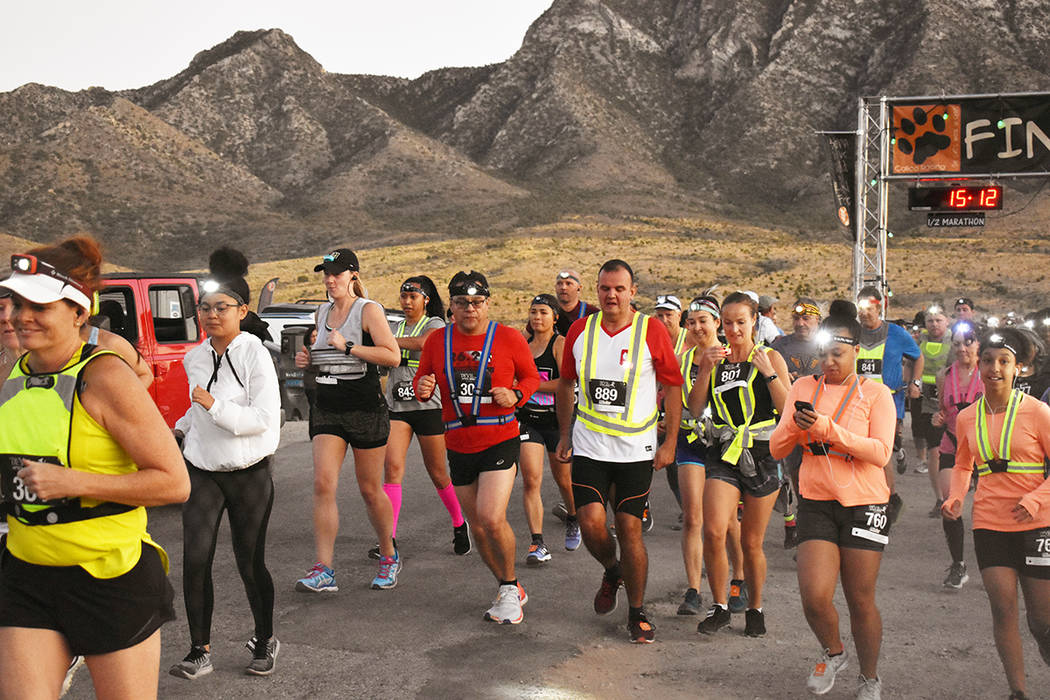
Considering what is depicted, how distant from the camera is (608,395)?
241 inches

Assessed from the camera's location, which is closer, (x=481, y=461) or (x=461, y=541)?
(x=481, y=461)

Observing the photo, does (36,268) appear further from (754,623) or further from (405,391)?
(405,391)

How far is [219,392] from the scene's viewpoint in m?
5.47

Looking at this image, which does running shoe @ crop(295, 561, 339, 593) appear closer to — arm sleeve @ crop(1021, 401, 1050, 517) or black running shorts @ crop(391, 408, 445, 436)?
black running shorts @ crop(391, 408, 445, 436)

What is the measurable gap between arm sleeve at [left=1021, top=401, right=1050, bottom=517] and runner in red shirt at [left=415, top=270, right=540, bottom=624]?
2.72 metres

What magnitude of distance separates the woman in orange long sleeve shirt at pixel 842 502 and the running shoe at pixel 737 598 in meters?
1.50

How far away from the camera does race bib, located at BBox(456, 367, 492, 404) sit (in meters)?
6.48

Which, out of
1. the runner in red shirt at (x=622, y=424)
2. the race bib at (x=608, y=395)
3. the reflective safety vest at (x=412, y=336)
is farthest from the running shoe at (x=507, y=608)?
the reflective safety vest at (x=412, y=336)

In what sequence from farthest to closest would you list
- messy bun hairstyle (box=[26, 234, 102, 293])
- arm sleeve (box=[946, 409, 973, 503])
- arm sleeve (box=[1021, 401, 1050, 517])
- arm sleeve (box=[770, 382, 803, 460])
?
arm sleeve (box=[946, 409, 973, 503]) → arm sleeve (box=[770, 382, 803, 460]) → arm sleeve (box=[1021, 401, 1050, 517]) → messy bun hairstyle (box=[26, 234, 102, 293])

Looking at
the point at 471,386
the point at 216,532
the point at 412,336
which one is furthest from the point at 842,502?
the point at 412,336

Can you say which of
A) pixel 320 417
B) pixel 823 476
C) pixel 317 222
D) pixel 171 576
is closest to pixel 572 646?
pixel 823 476

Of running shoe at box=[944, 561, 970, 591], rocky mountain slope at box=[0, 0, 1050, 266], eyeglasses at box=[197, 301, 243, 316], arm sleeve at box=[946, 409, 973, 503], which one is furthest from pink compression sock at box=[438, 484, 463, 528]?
rocky mountain slope at box=[0, 0, 1050, 266]

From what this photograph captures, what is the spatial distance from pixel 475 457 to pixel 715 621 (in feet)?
5.47

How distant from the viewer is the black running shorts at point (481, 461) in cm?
645
